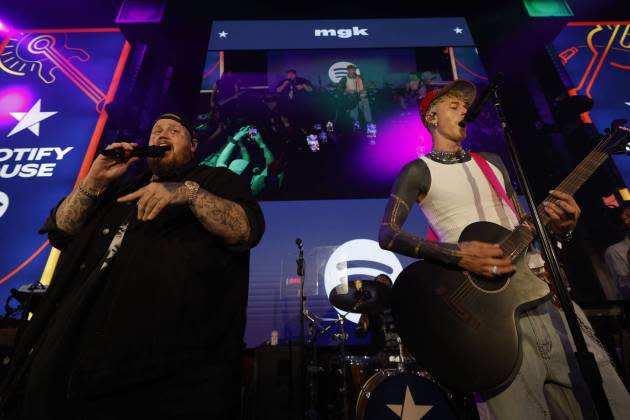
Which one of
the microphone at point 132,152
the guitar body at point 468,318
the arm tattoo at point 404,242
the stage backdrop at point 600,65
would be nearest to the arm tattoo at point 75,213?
the microphone at point 132,152

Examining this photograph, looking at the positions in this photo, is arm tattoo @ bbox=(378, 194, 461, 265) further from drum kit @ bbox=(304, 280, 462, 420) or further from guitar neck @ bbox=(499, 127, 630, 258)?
drum kit @ bbox=(304, 280, 462, 420)

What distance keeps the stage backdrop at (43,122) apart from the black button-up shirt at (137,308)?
15.1ft

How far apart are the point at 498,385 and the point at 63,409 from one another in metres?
1.71

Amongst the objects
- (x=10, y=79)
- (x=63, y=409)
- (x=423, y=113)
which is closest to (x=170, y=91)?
(x=10, y=79)

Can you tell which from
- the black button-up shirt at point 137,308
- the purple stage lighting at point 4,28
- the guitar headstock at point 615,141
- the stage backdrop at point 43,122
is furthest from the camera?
the purple stage lighting at point 4,28

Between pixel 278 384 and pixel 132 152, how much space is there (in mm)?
3160

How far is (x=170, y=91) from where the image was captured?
19.2 feet

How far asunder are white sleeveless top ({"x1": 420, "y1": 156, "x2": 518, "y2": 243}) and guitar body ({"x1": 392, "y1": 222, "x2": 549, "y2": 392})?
0.13 m

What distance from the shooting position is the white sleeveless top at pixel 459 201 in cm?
189

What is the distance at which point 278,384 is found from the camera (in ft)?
12.3

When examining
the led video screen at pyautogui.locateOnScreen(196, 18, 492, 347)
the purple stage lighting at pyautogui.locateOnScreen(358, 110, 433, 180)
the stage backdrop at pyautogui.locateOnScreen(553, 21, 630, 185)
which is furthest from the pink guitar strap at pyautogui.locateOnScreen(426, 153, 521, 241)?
the stage backdrop at pyautogui.locateOnScreen(553, 21, 630, 185)

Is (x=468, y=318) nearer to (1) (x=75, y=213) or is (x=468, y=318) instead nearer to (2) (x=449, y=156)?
(2) (x=449, y=156)

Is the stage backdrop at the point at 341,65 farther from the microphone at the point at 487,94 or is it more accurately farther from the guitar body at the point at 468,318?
the guitar body at the point at 468,318

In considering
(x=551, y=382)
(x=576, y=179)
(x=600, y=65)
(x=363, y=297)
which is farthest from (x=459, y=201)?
(x=600, y=65)
